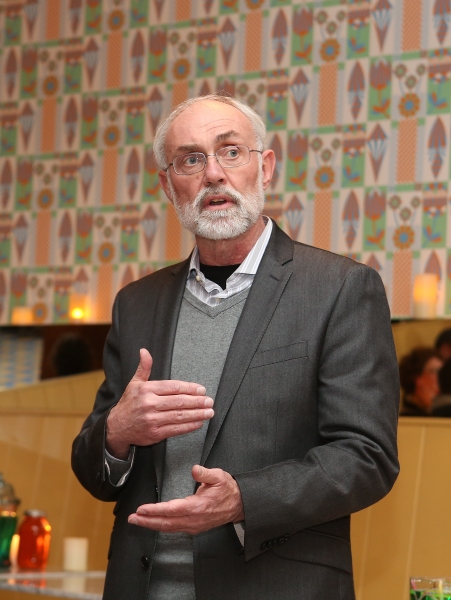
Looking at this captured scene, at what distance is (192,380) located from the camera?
197 cm

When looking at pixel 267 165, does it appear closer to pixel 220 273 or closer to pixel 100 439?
pixel 220 273

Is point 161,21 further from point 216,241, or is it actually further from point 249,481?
point 249,481

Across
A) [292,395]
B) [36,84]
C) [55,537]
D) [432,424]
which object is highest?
[36,84]

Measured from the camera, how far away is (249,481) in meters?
1.72

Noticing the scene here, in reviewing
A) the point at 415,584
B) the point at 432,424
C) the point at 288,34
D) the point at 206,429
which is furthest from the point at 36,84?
the point at 415,584

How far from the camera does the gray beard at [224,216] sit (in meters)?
2.06

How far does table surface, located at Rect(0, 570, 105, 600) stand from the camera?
2998 millimetres

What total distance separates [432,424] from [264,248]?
1.33 meters

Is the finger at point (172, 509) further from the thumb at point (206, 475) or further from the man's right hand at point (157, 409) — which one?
the man's right hand at point (157, 409)

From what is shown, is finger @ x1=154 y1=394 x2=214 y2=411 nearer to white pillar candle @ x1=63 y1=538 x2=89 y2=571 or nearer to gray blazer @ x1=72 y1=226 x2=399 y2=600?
gray blazer @ x1=72 y1=226 x2=399 y2=600

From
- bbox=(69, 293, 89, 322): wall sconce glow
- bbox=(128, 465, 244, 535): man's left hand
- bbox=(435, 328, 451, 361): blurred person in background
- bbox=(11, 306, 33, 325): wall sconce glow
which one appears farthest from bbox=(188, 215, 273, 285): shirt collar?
bbox=(11, 306, 33, 325): wall sconce glow

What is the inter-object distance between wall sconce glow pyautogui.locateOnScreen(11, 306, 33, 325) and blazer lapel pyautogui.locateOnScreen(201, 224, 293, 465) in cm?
244

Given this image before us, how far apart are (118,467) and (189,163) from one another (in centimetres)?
72

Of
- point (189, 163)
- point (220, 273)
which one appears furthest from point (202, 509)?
point (189, 163)
